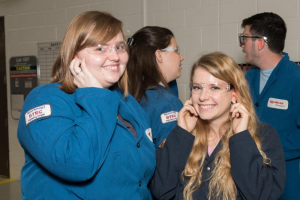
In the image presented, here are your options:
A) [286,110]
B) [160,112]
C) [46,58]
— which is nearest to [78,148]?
[160,112]

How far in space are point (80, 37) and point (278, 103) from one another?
2117 mm

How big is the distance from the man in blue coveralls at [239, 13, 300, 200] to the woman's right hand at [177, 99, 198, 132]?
1.25m

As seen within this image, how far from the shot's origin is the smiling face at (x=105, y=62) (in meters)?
1.52

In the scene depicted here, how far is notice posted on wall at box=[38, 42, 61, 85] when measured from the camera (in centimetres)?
539

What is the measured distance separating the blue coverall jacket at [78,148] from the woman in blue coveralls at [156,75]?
667 mm

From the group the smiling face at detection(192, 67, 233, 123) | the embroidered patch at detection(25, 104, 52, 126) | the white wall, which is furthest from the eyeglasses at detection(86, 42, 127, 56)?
the white wall

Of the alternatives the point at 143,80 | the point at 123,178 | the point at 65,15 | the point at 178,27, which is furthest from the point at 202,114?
the point at 65,15

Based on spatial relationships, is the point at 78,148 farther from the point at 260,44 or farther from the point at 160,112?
the point at 260,44

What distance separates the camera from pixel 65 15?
528 cm

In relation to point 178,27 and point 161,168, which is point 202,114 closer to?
point 161,168

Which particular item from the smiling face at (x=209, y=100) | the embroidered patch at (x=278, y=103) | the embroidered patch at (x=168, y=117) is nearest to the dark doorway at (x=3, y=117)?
the embroidered patch at (x=168, y=117)

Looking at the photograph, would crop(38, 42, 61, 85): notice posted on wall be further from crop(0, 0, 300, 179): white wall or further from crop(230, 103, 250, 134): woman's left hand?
crop(230, 103, 250, 134): woman's left hand

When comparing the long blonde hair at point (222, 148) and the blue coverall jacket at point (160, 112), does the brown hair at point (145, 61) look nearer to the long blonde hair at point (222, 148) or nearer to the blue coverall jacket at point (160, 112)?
the blue coverall jacket at point (160, 112)

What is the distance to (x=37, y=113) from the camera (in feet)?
4.49
